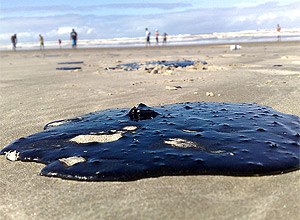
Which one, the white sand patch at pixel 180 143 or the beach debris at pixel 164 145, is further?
the white sand patch at pixel 180 143

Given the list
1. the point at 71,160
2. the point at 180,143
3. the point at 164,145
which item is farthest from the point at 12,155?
the point at 180,143

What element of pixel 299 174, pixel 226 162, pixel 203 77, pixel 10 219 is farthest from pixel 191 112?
pixel 203 77

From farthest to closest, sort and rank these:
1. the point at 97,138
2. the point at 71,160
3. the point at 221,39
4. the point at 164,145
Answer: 1. the point at 221,39
2. the point at 97,138
3. the point at 164,145
4. the point at 71,160

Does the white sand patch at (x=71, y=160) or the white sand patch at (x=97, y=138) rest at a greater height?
the white sand patch at (x=97, y=138)

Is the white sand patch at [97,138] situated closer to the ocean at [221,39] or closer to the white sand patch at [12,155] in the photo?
the white sand patch at [12,155]

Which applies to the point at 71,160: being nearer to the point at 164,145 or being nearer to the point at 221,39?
the point at 164,145

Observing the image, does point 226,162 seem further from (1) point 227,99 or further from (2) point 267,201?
(1) point 227,99

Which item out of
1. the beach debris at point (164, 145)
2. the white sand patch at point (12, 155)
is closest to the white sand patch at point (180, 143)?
the beach debris at point (164, 145)

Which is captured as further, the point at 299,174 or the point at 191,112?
the point at 191,112
